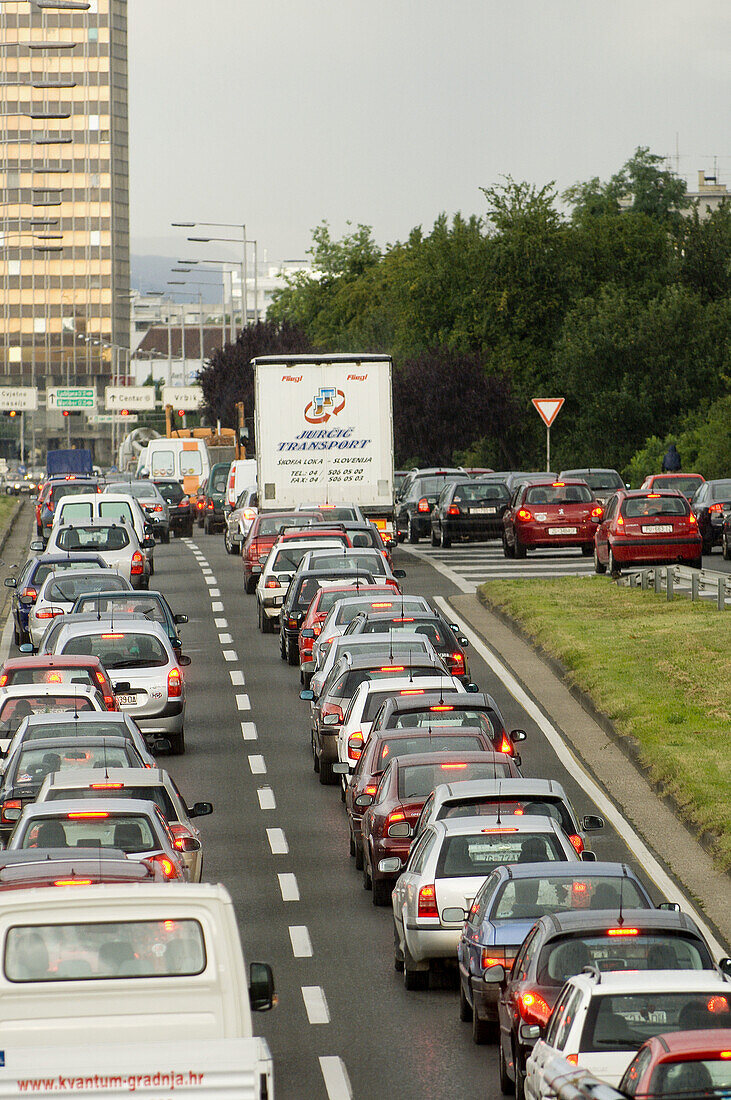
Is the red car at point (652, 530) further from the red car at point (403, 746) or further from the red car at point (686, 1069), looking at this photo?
the red car at point (686, 1069)

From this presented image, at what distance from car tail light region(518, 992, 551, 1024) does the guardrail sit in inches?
921

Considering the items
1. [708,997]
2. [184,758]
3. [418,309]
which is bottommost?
[184,758]

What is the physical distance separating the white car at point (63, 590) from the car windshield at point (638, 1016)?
2141 centimetres

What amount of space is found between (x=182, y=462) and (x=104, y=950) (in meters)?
65.0

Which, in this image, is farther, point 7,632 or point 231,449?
point 231,449

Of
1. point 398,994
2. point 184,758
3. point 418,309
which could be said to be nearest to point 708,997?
point 398,994

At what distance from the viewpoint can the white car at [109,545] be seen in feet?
122

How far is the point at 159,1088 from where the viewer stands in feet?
24.7

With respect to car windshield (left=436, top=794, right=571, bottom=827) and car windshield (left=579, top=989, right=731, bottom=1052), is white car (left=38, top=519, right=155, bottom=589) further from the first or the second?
car windshield (left=579, top=989, right=731, bottom=1052)

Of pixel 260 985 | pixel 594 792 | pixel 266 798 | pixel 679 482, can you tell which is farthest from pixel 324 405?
pixel 260 985

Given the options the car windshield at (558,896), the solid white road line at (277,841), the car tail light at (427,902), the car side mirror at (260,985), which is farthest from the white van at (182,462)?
the car side mirror at (260,985)

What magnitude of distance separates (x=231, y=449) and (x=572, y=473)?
125ft

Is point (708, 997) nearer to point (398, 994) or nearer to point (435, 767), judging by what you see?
point (398, 994)

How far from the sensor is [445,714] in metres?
18.9
